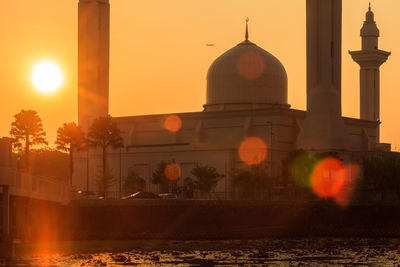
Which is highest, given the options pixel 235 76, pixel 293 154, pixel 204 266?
pixel 235 76

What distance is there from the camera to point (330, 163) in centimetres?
11512

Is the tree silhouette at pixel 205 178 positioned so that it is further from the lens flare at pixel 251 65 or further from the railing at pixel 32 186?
the railing at pixel 32 186

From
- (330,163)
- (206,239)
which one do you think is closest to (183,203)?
(206,239)

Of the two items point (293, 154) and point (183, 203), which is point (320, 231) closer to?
point (183, 203)

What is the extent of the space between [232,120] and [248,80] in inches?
244

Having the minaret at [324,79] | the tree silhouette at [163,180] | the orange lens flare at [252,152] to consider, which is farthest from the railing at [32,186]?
the orange lens flare at [252,152]

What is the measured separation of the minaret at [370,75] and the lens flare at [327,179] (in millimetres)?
39360

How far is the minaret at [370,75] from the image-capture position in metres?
156

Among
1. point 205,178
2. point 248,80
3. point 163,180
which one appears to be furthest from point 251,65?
point 205,178

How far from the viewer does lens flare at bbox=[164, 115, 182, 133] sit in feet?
473

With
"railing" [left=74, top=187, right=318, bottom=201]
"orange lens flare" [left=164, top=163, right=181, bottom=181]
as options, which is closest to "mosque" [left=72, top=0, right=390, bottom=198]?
"orange lens flare" [left=164, top=163, right=181, bottom=181]

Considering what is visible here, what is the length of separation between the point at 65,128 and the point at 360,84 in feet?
168

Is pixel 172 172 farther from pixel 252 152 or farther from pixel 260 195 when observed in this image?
pixel 260 195

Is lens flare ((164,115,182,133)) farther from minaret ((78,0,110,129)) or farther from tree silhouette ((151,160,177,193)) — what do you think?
tree silhouette ((151,160,177,193))
